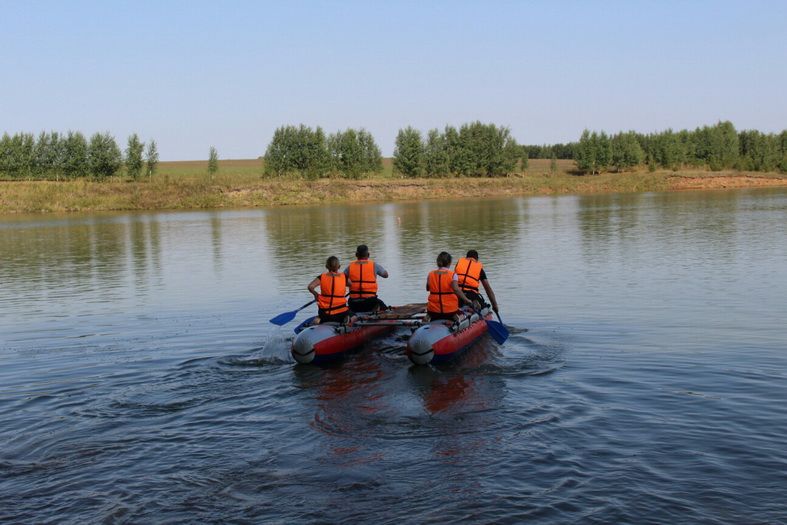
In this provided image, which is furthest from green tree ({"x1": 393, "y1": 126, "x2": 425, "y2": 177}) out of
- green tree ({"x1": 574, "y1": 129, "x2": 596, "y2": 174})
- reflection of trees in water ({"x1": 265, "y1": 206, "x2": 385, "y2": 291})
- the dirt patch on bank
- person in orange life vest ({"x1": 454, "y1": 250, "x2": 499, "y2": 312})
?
person in orange life vest ({"x1": 454, "y1": 250, "x2": 499, "y2": 312})

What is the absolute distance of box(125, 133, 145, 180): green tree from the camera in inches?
3676

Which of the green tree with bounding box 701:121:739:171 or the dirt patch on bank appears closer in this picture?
the dirt patch on bank

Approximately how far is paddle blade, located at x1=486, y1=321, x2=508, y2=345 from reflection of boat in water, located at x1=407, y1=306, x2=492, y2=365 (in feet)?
1.10

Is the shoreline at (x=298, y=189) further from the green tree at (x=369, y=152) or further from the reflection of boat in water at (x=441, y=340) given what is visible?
the reflection of boat in water at (x=441, y=340)

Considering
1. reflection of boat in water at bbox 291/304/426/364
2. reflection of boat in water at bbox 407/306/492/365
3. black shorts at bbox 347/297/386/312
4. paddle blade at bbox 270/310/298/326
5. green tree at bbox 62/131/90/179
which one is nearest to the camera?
reflection of boat in water at bbox 407/306/492/365

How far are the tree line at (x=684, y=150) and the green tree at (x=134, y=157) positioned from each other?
67.7m

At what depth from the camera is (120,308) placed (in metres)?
21.3

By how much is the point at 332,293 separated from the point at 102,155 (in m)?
85.2

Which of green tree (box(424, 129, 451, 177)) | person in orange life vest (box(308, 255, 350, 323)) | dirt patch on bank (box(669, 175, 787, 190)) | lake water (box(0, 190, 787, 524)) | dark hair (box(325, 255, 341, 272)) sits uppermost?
green tree (box(424, 129, 451, 177))

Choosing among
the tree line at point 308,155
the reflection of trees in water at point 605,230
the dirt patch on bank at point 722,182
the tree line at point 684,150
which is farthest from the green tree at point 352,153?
the reflection of trees in water at point 605,230

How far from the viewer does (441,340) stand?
13.8 metres

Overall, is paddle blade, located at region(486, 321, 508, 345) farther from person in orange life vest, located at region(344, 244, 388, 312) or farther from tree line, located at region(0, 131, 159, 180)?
tree line, located at region(0, 131, 159, 180)

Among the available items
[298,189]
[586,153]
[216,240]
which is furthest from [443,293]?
[586,153]

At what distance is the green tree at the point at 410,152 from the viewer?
11206cm
